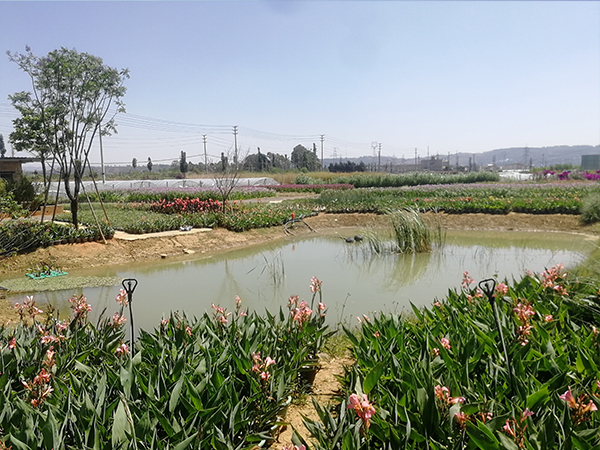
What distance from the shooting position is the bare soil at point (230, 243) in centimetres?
382

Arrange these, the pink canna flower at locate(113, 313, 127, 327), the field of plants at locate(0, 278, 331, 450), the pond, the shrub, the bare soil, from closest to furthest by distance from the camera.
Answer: the field of plants at locate(0, 278, 331, 450), the pink canna flower at locate(113, 313, 127, 327), the bare soil, the pond, the shrub

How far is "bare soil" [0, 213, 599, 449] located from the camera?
3820mm

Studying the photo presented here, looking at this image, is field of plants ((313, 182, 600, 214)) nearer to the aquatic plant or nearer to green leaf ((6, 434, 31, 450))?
the aquatic plant

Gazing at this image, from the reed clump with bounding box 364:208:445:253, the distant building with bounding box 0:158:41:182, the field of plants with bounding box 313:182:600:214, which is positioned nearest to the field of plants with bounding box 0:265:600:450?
the reed clump with bounding box 364:208:445:253

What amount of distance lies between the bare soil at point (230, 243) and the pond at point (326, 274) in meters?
0.63

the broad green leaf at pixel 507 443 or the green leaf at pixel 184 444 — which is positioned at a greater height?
the broad green leaf at pixel 507 443

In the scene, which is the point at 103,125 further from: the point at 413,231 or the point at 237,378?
the point at 237,378

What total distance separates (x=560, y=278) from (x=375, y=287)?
3494mm

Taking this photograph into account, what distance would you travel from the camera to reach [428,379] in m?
2.31

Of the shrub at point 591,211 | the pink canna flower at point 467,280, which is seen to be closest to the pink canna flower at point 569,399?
the pink canna flower at point 467,280

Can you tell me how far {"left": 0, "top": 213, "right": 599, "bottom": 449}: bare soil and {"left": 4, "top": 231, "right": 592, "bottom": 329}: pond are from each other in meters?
0.63

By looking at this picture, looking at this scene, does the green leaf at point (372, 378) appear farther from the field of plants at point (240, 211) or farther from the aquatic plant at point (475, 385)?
the field of plants at point (240, 211)

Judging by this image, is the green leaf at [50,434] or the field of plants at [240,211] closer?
the green leaf at [50,434]

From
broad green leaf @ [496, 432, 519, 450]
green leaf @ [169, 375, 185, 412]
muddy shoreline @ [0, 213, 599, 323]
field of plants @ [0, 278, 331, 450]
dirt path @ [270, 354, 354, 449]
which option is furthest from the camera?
muddy shoreline @ [0, 213, 599, 323]
